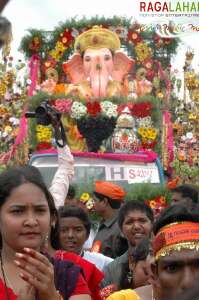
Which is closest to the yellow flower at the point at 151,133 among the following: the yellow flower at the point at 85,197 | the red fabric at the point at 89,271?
the yellow flower at the point at 85,197

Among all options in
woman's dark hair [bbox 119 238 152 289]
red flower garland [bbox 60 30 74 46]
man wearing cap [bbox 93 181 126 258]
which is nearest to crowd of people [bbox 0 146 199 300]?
woman's dark hair [bbox 119 238 152 289]

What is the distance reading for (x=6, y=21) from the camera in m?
1.31

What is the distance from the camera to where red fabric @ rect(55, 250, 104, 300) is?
2.94 metres

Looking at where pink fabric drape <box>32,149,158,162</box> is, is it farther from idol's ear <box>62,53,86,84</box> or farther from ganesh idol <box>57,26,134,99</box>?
idol's ear <box>62,53,86,84</box>

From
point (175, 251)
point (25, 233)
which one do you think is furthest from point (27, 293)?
point (175, 251)

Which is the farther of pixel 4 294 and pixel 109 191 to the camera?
pixel 109 191

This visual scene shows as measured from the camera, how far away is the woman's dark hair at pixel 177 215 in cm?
270

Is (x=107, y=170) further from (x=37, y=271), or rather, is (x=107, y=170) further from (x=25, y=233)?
(x=37, y=271)

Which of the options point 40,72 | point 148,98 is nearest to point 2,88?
point 40,72

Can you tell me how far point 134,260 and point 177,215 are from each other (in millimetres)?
1841

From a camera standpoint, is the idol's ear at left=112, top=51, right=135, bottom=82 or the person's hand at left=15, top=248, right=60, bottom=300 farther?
the idol's ear at left=112, top=51, right=135, bottom=82

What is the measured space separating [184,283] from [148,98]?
1665 cm

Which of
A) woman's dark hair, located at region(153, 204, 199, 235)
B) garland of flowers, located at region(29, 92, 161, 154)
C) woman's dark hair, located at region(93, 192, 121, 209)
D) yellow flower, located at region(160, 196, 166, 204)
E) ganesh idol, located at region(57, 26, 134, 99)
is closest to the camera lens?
woman's dark hair, located at region(153, 204, 199, 235)

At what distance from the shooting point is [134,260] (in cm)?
450
